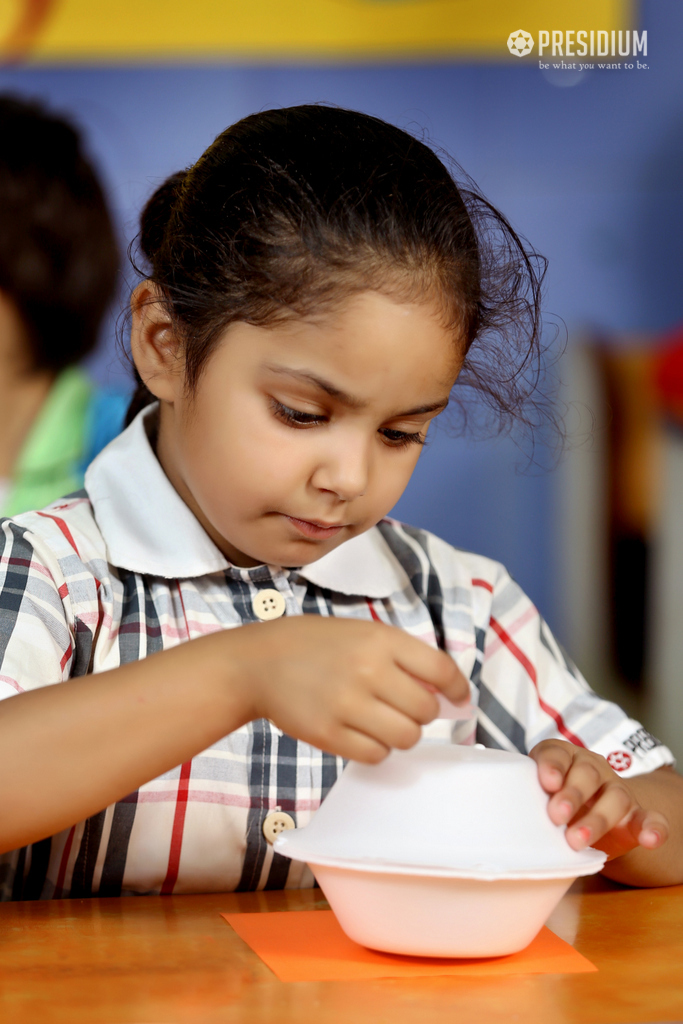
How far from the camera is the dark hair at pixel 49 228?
1966mm

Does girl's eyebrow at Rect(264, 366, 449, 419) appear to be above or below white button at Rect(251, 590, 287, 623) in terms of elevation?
above

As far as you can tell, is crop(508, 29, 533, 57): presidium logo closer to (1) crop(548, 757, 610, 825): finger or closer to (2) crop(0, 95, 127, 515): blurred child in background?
(2) crop(0, 95, 127, 515): blurred child in background

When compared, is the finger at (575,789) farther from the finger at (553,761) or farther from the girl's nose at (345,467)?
the girl's nose at (345,467)

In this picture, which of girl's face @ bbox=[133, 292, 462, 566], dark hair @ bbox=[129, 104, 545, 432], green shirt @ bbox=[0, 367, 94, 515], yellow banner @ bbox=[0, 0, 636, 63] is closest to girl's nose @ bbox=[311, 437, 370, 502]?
girl's face @ bbox=[133, 292, 462, 566]

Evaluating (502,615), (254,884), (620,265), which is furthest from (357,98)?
(254,884)

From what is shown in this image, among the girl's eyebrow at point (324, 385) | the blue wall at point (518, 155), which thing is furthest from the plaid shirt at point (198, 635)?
the blue wall at point (518, 155)

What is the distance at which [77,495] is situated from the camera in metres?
1.00

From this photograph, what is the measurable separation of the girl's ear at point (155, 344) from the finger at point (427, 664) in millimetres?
395

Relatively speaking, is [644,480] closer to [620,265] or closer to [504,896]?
[620,265]

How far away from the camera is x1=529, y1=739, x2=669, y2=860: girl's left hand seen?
0.65 meters

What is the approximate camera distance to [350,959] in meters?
0.65

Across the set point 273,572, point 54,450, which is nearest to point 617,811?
point 273,572

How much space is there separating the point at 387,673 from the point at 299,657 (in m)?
0.05

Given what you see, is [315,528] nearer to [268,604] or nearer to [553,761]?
[268,604]
